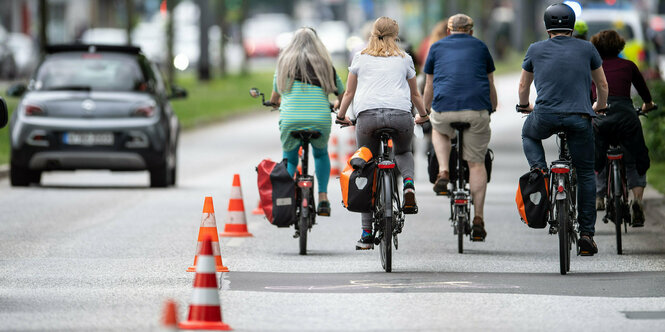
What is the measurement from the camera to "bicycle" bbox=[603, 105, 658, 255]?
12094 mm

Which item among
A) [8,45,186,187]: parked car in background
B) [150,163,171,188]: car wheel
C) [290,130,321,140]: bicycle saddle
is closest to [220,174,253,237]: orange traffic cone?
[290,130,321,140]: bicycle saddle

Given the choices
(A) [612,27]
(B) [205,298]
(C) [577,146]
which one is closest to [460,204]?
(C) [577,146]

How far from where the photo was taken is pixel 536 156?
36.4 ft

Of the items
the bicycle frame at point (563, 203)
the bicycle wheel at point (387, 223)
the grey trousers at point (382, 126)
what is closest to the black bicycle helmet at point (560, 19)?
the bicycle frame at point (563, 203)

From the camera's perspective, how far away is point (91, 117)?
18.0 metres

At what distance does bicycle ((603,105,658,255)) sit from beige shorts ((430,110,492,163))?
38.6 inches

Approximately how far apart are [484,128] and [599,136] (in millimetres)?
928

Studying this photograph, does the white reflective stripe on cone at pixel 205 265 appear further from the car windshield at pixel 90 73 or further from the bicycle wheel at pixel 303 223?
the car windshield at pixel 90 73

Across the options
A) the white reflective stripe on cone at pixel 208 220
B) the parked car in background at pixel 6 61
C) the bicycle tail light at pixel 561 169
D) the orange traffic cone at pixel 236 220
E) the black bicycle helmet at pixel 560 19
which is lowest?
the parked car in background at pixel 6 61

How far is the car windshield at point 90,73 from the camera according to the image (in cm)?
1825

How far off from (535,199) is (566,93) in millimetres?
759

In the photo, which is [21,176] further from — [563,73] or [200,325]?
[200,325]

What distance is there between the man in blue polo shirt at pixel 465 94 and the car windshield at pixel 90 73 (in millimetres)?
6689

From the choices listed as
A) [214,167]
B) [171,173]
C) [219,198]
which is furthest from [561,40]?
[214,167]
